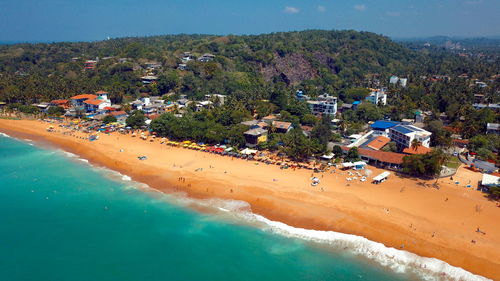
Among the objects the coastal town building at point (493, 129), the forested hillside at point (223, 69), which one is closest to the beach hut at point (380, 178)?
the coastal town building at point (493, 129)

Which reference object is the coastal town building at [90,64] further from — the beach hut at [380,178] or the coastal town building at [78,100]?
the beach hut at [380,178]

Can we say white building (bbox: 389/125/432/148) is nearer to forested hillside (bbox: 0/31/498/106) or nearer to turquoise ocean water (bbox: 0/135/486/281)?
turquoise ocean water (bbox: 0/135/486/281)

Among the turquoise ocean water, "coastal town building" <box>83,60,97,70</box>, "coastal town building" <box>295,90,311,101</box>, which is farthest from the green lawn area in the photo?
"coastal town building" <box>83,60,97,70</box>

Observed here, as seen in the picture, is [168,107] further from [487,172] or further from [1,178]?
[487,172]

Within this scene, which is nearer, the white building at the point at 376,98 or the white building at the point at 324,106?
the white building at the point at 324,106

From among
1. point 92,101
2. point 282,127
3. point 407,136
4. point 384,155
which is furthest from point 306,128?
point 92,101

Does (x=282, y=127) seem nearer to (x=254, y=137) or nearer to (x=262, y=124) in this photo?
(x=262, y=124)
